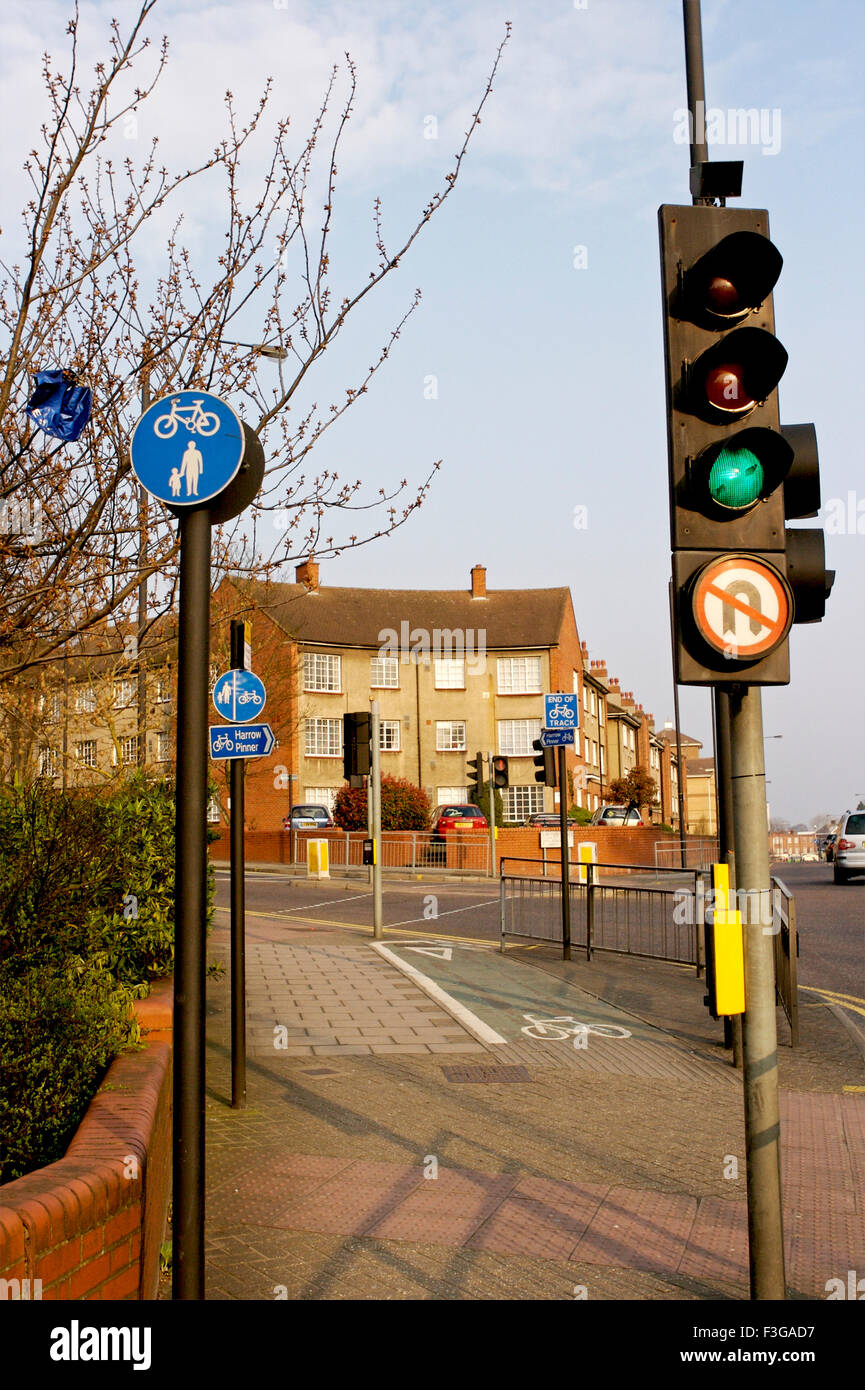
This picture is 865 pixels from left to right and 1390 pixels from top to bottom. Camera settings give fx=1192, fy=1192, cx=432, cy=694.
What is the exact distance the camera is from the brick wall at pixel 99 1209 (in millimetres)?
3018

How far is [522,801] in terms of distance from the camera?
51.6m

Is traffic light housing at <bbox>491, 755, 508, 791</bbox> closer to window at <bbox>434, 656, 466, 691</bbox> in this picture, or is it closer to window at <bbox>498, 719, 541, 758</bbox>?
window at <bbox>498, 719, 541, 758</bbox>

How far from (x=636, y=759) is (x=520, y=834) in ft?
133

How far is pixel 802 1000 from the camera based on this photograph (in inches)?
456

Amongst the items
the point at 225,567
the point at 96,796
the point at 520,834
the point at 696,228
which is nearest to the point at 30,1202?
the point at 696,228

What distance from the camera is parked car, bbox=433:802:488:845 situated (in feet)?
116

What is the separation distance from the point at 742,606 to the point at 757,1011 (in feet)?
4.18

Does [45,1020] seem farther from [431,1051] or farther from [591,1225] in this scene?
[431,1051]

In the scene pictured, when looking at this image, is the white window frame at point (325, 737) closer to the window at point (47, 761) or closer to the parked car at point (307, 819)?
the parked car at point (307, 819)

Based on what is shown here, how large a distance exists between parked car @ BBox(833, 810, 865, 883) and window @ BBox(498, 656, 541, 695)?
72.4 ft

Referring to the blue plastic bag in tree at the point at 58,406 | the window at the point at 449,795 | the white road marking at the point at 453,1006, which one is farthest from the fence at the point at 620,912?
the window at the point at 449,795

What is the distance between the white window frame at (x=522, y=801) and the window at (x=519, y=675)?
4.18m

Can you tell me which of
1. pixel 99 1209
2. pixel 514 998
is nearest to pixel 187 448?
pixel 99 1209

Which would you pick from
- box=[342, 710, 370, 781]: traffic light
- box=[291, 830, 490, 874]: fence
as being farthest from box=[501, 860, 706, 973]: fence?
box=[291, 830, 490, 874]: fence
